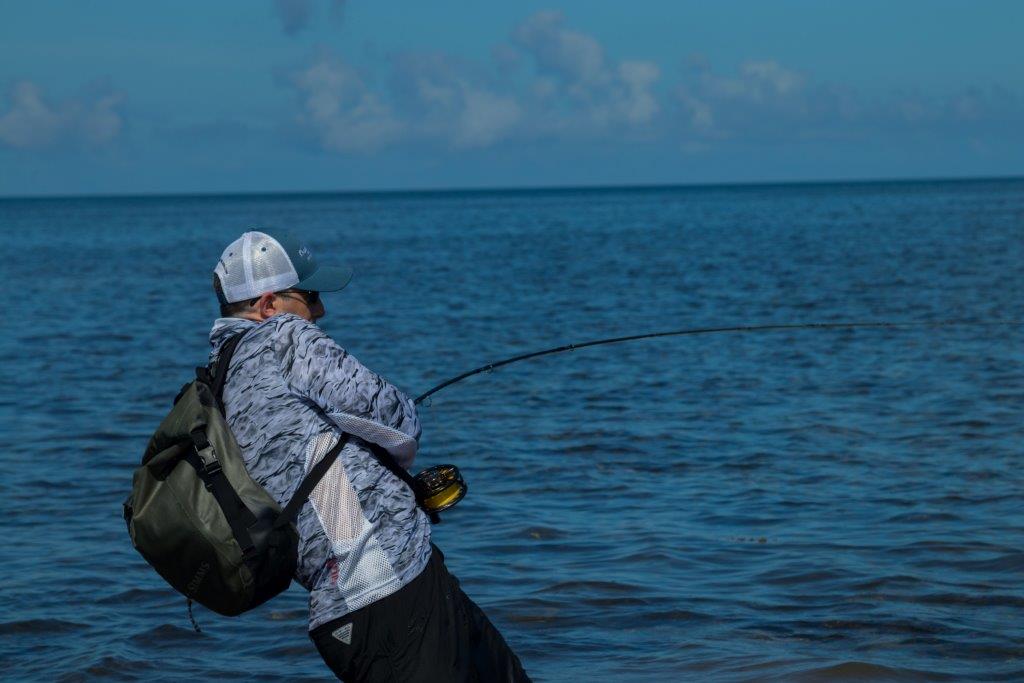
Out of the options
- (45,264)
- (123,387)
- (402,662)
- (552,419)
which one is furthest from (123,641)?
(45,264)

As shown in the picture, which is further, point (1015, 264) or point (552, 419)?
point (1015, 264)

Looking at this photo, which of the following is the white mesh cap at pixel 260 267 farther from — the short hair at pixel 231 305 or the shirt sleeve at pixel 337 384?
the shirt sleeve at pixel 337 384

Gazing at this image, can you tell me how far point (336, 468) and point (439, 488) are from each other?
0.49m

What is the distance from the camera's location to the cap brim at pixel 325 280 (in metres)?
3.27

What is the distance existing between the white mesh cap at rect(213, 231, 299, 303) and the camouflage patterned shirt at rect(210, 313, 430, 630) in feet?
0.42

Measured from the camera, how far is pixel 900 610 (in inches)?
248

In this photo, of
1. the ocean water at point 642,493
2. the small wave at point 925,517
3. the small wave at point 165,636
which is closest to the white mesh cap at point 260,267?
the ocean water at point 642,493

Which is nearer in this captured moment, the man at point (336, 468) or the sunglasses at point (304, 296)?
the man at point (336, 468)

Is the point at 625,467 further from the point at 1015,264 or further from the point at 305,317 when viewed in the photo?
the point at 1015,264

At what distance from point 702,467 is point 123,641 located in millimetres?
4702

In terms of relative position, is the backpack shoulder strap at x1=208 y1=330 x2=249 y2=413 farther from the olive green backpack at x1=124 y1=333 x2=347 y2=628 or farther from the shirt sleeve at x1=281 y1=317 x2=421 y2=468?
the shirt sleeve at x1=281 y1=317 x2=421 y2=468

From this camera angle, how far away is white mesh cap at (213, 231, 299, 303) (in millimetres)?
3219

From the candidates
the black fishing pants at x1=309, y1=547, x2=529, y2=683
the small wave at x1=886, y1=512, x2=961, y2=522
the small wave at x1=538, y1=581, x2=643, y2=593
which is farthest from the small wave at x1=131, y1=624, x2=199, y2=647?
the small wave at x1=886, y1=512, x2=961, y2=522

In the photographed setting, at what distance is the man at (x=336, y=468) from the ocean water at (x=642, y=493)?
2.56 meters
